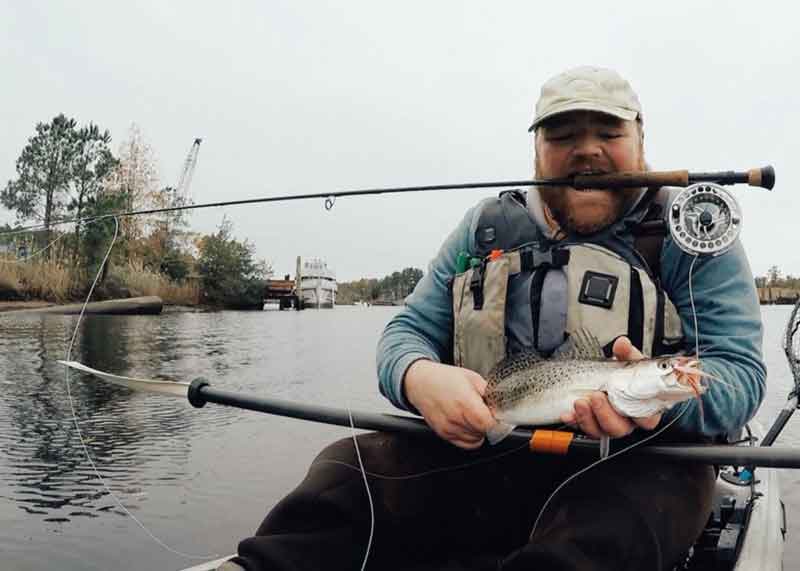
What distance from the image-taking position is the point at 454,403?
1.95m

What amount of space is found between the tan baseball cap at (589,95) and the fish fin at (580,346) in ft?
2.19

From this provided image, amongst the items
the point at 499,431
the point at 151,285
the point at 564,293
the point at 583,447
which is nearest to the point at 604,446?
the point at 583,447

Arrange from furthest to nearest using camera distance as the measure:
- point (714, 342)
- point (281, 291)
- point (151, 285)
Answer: point (281, 291) < point (151, 285) < point (714, 342)

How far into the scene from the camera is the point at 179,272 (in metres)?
43.9

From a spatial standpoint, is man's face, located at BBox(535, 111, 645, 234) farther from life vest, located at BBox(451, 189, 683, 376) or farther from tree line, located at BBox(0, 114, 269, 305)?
tree line, located at BBox(0, 114, 269, 305)

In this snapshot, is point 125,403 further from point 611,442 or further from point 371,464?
point 611,442

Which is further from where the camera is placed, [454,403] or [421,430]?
[421,430]

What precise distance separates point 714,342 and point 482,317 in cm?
66

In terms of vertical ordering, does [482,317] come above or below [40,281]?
below

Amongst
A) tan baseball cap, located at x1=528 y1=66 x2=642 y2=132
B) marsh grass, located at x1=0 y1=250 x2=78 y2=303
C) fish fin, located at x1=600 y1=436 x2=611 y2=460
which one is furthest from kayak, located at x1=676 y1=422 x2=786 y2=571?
marsh grass, located at x1=0 y1=250 x2=78 y2=303

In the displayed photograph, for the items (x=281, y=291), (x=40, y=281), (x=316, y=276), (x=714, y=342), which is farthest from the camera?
(x=281, y=291)

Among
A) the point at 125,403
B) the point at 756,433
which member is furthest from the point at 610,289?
the point at 125,403

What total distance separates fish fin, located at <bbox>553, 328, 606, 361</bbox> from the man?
20 mm

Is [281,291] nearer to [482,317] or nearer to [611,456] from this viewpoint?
[482,317]
